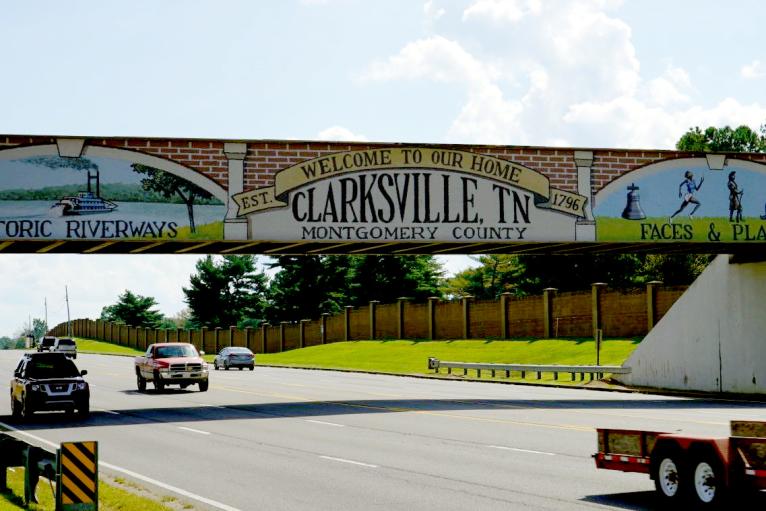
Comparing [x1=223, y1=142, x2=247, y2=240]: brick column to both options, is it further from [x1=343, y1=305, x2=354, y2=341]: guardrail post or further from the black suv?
[x1=343, y1=305, x2=354, y2=341]: guardrail post

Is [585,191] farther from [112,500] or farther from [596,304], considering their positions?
[112,500]

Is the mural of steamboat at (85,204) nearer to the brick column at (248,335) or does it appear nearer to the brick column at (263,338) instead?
the brick column at (263,338)

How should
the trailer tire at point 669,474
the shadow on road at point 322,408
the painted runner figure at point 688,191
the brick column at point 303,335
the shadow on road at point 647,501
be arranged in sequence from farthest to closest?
the brick column at point 303,335, the painted runner figure at point 688,191, the shadow on road at point 322,408, the trailer tire at point 669,474, the shadow on road at point 647,501

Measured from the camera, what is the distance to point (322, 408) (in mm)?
30234

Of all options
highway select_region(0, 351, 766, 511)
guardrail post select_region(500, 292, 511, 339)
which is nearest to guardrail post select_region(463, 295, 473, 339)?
guardrail post select_region(500, 292, 511, 339)

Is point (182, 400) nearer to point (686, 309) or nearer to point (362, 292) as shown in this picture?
point (686, 309)

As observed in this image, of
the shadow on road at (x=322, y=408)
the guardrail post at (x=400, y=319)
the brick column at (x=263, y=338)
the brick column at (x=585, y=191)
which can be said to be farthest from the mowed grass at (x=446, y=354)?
the brick column at (x=585, y=191)

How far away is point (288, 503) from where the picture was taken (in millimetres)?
13055

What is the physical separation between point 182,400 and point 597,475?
22.0 m

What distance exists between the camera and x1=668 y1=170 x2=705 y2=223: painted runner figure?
33.0m

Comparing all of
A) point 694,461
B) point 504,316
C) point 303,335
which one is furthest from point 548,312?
point 694,461

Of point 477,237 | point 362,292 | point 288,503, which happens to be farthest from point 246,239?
point 362,292

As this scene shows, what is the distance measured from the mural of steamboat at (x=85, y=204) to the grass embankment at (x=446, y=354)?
20.8 meters

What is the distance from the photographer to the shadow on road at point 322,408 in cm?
2700
